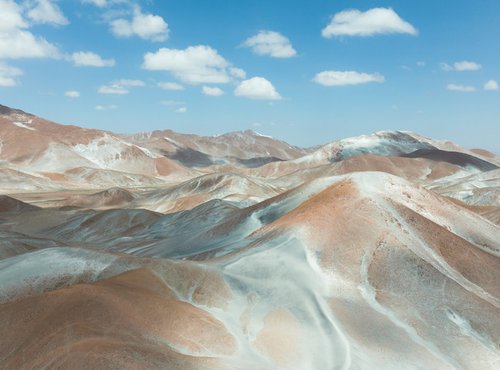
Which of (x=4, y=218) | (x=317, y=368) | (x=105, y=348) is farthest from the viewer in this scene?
(x=4, y=218)

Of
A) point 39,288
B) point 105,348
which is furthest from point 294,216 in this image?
point 105,348

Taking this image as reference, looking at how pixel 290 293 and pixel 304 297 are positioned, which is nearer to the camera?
pixel 304 297

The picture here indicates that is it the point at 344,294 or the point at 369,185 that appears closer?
the point at 344,294

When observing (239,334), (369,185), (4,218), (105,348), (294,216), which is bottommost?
(4,218)

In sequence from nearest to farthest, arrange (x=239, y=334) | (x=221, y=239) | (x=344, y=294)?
(x=239, y=334) → (x=344, y=294) → (x=221, y=239)

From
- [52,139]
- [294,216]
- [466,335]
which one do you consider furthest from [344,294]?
[52,139]

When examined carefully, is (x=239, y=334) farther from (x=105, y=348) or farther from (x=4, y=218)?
(x=4, y=218)

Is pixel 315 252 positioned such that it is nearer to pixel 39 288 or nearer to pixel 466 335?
pixel 466 335

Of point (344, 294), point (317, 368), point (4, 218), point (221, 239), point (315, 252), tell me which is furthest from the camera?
point (4, 218)

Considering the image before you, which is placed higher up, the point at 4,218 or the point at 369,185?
the point at 369,185
